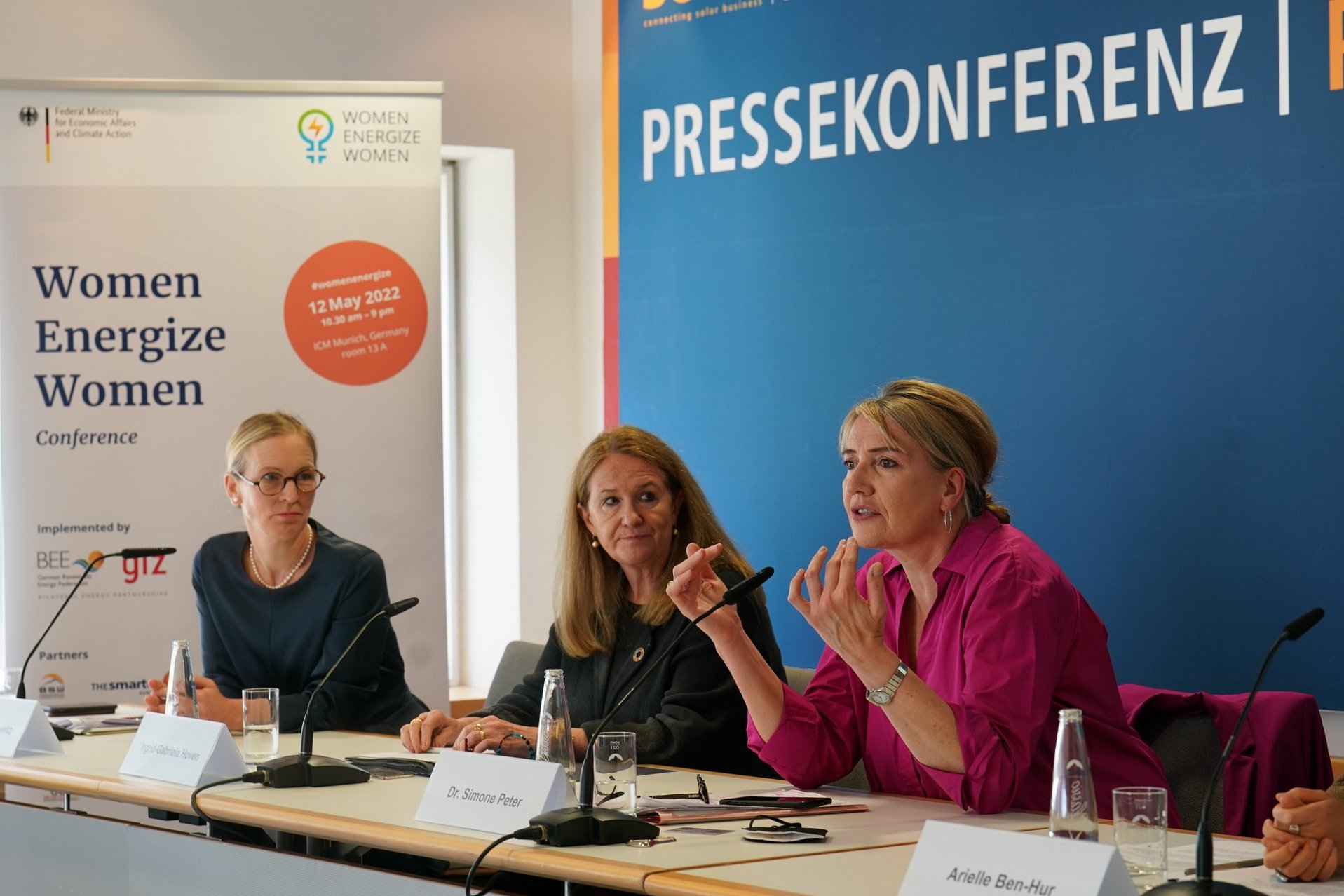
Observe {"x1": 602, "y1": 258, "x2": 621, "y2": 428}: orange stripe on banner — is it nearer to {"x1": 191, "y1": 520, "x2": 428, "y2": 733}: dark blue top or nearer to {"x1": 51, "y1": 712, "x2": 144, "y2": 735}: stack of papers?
{"x1": 191, "y1": 520, "x2": 428, "y2": 733}: dark blue top

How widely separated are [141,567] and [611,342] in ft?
5.24

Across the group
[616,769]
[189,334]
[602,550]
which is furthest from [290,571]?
[616,769]

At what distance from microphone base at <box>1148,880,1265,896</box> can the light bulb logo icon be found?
11.8 feet

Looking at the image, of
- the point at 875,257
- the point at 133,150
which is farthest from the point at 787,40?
the point at 133,150

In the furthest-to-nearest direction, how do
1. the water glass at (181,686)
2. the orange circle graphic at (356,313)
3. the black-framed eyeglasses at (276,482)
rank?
the orange circle graphic at (356,313) → the black-framed eyeglasses at (276,482) → the water glass at (181,686)

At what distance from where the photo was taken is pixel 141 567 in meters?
4.42

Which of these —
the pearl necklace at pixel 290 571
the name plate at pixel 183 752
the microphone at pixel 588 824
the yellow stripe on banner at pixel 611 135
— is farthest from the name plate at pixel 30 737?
the yellow stripe on banner at pixel 611 135

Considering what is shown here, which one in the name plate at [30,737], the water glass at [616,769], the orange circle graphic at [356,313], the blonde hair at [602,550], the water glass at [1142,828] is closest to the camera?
the water glass at [1142,828]

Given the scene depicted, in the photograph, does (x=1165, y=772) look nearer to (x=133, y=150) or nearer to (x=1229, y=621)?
(x=1229, y=621)

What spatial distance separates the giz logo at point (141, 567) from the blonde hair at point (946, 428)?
8.01 ft

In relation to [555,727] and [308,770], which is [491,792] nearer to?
[555,727]

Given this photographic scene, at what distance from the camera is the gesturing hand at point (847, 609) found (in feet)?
7.52

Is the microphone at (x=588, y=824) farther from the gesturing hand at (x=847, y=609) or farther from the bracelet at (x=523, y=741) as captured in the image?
the bracelet at (x=523, y=741)

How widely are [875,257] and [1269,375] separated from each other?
119 centimetres
